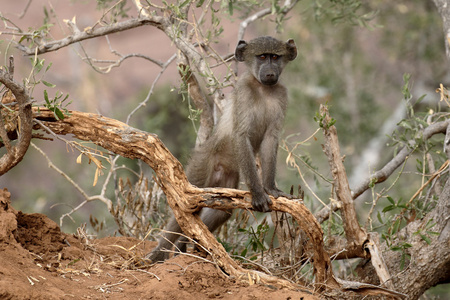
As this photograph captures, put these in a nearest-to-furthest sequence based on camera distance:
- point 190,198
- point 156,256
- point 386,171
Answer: point 190,198
point 156,256
point 386,171

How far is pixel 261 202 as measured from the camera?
4867 mm

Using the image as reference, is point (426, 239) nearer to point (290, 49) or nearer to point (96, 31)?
point (290, 49)

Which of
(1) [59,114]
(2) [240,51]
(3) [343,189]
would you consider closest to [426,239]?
(3) [343,189]

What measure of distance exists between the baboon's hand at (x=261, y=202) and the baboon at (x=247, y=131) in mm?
439

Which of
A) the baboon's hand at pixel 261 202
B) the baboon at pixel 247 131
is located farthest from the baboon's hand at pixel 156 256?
the baboon's hand at pixel 261 202

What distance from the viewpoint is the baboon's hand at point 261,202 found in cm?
482

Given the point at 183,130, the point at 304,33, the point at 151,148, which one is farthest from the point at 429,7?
the point at 151,148

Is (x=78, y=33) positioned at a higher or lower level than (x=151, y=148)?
higher

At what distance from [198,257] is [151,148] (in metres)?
0.96

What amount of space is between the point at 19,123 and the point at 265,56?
2.52 metres

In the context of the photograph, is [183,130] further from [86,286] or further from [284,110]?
[86,286]

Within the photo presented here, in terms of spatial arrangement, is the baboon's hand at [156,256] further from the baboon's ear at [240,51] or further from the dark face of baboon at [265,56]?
the baboon's ear at [240,51]

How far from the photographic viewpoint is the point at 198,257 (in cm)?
Result: 452

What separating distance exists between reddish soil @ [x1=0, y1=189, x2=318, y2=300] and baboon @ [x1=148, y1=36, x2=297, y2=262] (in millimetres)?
912
